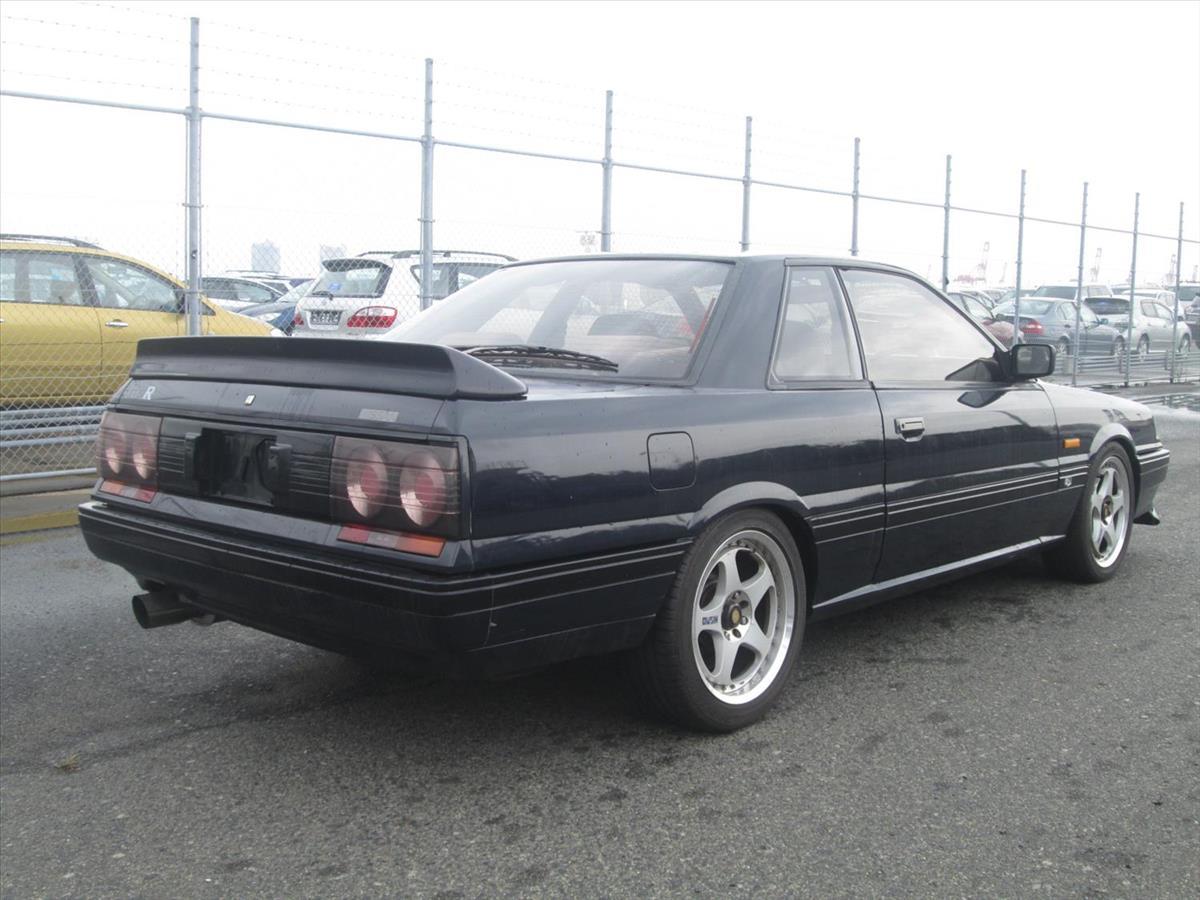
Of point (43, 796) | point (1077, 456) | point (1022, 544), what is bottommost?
point (43, 796)

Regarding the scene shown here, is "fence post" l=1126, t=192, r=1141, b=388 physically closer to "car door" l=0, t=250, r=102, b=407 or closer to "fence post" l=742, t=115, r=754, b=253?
"fence post" l=742, t=115, r=754, b=253

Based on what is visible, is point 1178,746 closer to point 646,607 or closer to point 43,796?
point 646,607

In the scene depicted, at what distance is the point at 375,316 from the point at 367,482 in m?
7.64

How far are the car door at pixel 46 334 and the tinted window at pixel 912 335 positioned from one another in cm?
619

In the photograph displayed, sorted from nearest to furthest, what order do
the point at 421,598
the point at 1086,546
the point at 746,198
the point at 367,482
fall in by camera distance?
1. the point at 421,598
2. the point at 367,482
3. the point at 1086,546
4. the point at 746,198

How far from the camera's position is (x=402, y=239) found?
876 centimetres

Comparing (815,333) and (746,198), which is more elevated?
(746,198)

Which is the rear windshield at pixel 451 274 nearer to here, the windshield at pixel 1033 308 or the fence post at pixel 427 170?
the fence post at pixel 427 170

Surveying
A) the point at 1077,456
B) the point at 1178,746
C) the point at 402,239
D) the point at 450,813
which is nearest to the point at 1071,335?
the point at 402,239

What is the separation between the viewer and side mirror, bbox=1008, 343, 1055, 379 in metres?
4.73

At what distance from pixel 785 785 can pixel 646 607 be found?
60 cm

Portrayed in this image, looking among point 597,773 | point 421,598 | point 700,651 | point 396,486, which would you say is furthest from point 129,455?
point 700,651

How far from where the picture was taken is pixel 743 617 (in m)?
3.56

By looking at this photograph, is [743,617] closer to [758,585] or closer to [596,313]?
[758,585]
